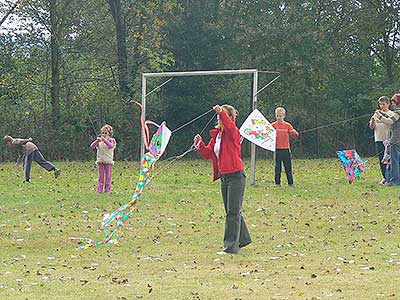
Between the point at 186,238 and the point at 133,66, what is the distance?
70.0ft

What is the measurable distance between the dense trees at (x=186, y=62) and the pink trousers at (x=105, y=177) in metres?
12.5

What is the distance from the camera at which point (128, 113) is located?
30.2 metres

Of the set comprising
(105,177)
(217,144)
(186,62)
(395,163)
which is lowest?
(105,177)

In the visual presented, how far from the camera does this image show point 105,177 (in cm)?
1723

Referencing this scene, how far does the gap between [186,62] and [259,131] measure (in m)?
15.0

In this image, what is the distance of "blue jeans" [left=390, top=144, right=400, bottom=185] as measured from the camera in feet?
56.8

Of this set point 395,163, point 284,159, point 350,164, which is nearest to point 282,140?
point 284,159

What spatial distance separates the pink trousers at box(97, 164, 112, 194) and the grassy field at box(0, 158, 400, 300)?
273 mm

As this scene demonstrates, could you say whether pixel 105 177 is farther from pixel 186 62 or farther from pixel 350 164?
pixel 186 62

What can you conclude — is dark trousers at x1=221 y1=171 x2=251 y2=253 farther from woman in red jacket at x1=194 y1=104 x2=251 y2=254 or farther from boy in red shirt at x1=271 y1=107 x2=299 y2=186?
boy in red shirt at x1=271 y1=107 x2=299 y2=186

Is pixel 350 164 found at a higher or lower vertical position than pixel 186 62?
lower

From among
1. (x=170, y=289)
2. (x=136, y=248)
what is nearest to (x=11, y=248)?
(x=136, y=248)

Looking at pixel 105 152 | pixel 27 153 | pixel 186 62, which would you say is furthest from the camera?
pixel 186 62

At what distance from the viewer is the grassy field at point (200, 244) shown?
27.5 ft
